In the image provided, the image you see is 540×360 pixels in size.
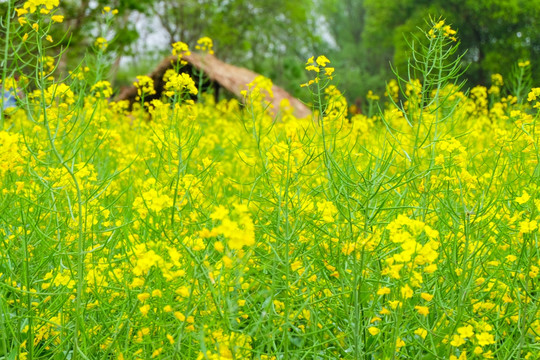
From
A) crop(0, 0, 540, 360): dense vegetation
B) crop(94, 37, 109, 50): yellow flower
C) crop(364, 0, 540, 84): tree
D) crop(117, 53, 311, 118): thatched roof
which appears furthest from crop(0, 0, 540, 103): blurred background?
crop(0, 0, 540, 360): dense vegetation

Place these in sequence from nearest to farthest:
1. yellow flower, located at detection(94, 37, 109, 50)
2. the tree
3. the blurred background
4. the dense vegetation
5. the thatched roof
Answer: the dense vegetation, yellow flower, located at detection(94, 37, 109, 50), the thatched roof, the blurred background, the tree

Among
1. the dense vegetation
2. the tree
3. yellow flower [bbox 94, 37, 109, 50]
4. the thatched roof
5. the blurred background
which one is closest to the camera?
the dense vegetation

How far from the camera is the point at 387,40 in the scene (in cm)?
2298

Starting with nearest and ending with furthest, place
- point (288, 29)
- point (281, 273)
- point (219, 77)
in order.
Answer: point (281, 273) < point (219, 77) < point (288, 29)

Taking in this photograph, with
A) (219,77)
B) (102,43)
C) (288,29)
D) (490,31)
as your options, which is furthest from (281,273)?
(288,29)

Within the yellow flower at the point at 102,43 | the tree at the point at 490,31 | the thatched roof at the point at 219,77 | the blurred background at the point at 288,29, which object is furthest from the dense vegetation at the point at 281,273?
the tree at the point at 490,31

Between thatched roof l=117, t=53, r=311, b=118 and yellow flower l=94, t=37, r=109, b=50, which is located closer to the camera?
yellow flower l=94, t=37, r=109, b=50

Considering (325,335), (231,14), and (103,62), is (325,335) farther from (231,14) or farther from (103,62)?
(231,14)

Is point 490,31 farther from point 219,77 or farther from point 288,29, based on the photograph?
point 219,77

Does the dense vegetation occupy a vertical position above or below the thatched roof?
above

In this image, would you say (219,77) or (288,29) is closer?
(219,77)

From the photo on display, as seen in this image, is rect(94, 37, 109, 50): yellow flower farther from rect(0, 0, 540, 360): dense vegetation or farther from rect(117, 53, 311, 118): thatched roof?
rect(117, 53, 311, 118): thatched roof

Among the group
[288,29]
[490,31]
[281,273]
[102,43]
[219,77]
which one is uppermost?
[102,43]

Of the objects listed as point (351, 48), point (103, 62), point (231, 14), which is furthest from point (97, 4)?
point (351, 48)
